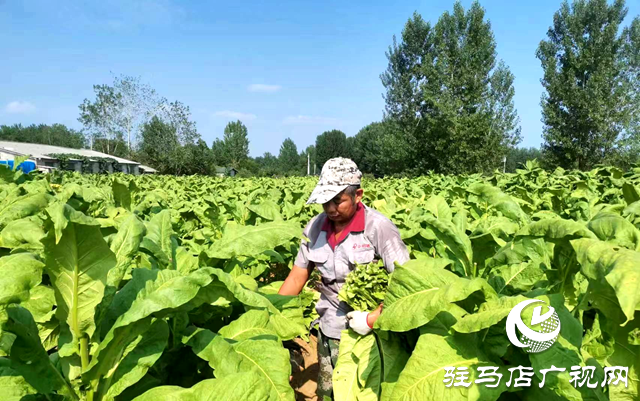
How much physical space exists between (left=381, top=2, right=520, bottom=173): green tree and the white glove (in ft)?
121

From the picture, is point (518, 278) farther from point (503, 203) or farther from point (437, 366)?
point (503, 203)

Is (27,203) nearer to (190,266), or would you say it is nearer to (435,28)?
(190,266)

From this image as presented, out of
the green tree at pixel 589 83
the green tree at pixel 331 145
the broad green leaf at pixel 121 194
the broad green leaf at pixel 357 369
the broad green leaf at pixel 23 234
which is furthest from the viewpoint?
the green tree at pixel 331 145

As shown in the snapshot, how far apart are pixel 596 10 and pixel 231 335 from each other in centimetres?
4157

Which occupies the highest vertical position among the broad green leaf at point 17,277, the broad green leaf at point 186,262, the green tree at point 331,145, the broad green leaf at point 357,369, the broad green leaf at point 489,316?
the green tree at point 331,145

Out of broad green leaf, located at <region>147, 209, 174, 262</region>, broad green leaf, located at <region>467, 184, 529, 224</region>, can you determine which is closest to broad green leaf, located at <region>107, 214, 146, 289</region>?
broad green leaf, located at <region>147, 209, 174, 262</region>

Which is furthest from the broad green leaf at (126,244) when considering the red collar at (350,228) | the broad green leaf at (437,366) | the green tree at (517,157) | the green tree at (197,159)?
the green tree at (517,157)

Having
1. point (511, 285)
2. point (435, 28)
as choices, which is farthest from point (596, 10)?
point (511, 285)

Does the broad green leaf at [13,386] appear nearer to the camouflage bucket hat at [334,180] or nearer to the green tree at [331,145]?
the camouflage bucket hat at [334,180]

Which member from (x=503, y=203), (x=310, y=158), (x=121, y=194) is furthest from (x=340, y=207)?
(x=310, y=158)

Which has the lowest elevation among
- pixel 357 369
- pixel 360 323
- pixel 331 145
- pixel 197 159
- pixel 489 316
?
pixel 357 369

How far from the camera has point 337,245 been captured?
9.61 feet

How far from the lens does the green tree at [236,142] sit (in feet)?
305

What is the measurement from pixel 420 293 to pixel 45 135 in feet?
483
